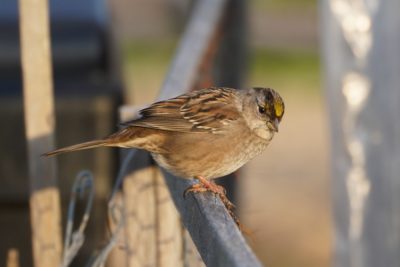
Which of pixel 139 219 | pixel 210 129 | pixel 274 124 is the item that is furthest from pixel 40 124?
pixel 274 124

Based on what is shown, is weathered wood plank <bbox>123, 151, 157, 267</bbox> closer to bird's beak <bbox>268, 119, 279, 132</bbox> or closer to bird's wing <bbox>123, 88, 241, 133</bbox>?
bird's wing <bbox>123, 88, 241, 133</bbox>

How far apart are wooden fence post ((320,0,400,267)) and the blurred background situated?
1.68 feet

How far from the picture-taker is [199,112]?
4.13m

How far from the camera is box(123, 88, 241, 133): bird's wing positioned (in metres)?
3.92

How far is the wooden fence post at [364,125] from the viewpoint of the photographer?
195 inches

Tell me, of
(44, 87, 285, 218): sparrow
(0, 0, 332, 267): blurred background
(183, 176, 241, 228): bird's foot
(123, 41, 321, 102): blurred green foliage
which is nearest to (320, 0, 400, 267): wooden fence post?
(0, 0, 332, 267): blurred background

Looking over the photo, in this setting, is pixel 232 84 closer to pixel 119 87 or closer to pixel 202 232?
pixel 119 87

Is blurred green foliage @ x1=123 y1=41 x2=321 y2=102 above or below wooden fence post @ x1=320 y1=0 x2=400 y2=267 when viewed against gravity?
below

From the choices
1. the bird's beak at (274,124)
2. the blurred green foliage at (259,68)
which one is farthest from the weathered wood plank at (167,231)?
Answer: the blurred green foliage at (259,68)

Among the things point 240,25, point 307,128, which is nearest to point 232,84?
point 240,25

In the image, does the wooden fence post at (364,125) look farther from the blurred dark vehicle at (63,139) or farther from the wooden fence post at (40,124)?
the wooden fence post at (40,124)

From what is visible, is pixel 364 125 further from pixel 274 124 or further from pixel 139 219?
pixel 139 219

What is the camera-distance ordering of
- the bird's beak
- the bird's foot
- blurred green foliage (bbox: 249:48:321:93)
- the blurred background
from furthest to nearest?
blurred green foliage (bbox: 249:48:321:93) < the blurred background < the bird's beak < the bird's foot

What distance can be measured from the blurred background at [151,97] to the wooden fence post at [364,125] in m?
0.51
